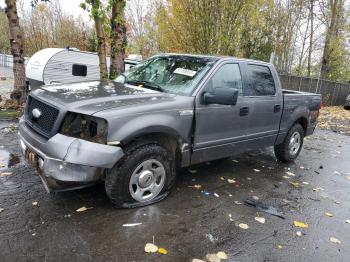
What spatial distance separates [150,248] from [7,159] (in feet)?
10.2

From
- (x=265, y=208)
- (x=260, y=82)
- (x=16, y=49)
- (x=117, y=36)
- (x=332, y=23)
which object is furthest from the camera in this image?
(x=332, y=23)

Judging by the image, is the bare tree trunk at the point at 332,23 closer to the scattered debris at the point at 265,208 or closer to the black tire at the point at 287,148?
the black tire at the point at 287,148

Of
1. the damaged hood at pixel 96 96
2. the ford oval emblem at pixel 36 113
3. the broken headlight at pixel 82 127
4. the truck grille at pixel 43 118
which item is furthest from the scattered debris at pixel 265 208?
the ford oval emblem at pixel 36 113

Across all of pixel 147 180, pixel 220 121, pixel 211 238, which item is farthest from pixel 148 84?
pixel 211 238

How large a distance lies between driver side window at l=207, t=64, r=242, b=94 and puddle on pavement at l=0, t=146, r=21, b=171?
3147 millimetres

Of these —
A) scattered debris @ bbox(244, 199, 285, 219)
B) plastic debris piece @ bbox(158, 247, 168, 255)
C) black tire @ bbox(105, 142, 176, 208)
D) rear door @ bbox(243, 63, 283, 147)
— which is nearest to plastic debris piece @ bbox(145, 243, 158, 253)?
plastic debris piece @ bbox(158, 247, 168, 255)

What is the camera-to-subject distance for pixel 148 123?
364cm

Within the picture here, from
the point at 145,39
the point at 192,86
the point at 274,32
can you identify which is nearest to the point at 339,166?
the point at 192,86

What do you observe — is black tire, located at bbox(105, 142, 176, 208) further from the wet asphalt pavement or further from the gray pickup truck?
the wet asphalt pavement

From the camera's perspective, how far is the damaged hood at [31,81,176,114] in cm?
344

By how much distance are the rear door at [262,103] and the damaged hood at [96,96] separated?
158 centimetres

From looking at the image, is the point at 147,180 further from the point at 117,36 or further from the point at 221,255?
the point at 117,36

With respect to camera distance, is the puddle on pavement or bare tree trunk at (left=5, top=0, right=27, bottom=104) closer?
the puddle on pavement

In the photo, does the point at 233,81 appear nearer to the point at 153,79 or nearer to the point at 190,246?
the point at 153,79
